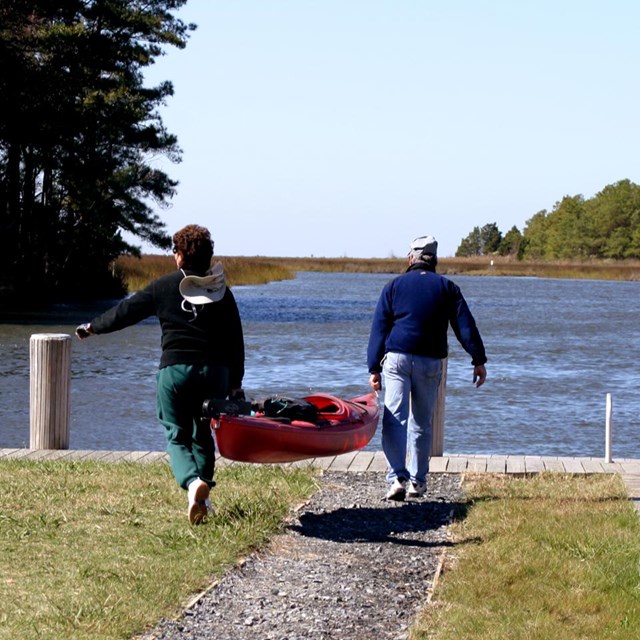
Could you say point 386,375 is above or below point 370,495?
above

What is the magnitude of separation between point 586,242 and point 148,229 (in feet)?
383

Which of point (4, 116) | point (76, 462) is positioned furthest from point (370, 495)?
point (4, 116)

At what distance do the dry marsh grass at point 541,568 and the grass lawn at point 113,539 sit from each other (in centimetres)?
116

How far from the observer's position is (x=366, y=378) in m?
22.7

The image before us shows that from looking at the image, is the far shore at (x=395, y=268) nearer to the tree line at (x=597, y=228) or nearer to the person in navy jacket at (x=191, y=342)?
the tree line at (x=597, y=228)

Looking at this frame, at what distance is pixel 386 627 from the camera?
5426mm

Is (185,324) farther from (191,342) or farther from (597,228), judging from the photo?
(597,228)

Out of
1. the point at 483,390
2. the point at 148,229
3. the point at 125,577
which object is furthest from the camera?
the point at 148,229

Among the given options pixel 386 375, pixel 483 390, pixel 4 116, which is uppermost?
pixel 4 116

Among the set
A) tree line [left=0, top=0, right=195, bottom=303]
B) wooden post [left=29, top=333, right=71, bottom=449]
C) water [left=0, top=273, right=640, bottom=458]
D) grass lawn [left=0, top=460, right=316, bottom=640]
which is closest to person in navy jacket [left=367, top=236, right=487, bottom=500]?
grass lawn [left=0, top=460, right=316, bottom=640]

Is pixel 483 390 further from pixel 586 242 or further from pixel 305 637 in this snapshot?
pixel 586 242

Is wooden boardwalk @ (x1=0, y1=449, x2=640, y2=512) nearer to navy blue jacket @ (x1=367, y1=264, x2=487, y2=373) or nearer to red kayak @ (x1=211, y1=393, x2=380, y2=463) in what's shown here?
red kayak @ (x1=211, y1=393, x2=380, y2=463)

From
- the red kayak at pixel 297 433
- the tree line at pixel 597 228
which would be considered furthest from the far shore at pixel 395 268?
the red kayak at pixel 297 433

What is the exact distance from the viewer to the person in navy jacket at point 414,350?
27.0 feet
